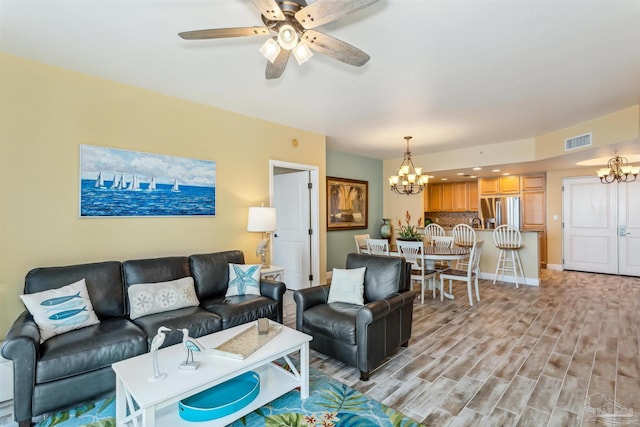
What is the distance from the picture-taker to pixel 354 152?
21.5 ft

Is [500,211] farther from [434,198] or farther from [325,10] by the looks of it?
[325,10]

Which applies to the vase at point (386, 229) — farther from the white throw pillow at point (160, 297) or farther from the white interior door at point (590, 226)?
the white throw pillow at point (160, 297)

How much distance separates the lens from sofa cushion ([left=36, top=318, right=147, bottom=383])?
193 cm

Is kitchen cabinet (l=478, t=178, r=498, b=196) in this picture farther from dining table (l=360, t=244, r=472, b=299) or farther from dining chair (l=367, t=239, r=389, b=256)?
dining chair (l=367, t=239, r=389, b=256)

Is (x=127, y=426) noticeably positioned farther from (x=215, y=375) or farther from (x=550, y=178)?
(x=550, y=178)

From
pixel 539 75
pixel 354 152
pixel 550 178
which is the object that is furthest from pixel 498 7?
pixel 550 178

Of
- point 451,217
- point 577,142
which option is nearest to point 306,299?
point 577,142

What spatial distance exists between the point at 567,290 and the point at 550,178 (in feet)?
9.70

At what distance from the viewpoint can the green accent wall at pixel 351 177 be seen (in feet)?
20.7

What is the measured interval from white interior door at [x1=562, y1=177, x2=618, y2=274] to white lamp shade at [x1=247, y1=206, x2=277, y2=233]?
263 inches

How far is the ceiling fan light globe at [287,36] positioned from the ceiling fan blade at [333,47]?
11cm

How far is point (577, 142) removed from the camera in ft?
14.9

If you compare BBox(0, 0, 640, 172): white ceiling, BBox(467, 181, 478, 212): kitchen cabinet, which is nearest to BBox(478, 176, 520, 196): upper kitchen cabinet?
BBox(467, 181, 478, 212): kitchen cabinet

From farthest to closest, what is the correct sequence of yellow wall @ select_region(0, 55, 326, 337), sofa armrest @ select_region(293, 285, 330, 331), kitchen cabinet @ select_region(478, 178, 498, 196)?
kitchen cabinet @ select_region(478, 178, 498, 196), sofa armrest @ select_region(293, 285, 330, 331), yellow wall @ select_region(0, 55, 326, 337)
